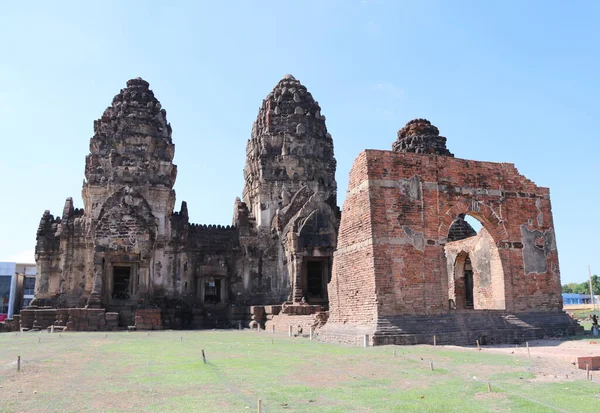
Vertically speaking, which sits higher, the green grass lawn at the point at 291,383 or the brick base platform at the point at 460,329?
the brick base platform at the point at 460,329

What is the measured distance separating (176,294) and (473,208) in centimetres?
1640

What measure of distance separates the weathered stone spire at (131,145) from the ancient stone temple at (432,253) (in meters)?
14.9

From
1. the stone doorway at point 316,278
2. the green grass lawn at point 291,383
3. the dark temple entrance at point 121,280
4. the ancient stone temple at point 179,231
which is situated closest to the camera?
the green grass lawn at point 291,383

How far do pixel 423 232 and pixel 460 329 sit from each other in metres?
2.69

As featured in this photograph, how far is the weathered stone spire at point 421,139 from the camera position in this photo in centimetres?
3070

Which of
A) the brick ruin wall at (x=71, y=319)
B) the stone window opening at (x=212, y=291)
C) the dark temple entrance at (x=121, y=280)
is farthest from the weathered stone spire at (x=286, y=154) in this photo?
the brick ruin wall at (x=71, y=319)

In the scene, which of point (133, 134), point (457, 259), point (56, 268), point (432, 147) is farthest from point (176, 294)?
point (432, 147)

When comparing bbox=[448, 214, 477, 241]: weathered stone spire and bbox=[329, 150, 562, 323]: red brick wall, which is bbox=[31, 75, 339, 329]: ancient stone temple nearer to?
bbox=[448, 214, 477, 241]: weathered stone spire

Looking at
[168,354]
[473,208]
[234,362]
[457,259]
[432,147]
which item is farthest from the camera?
[432,147]

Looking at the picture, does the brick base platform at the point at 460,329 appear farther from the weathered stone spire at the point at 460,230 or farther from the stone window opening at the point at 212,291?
the stone window opening at the point at 212,291

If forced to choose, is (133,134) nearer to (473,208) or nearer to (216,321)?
(216,321)

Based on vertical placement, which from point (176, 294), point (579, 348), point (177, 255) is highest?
point (177, 255)

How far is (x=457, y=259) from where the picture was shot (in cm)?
2319

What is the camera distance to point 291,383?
25.3 feet
